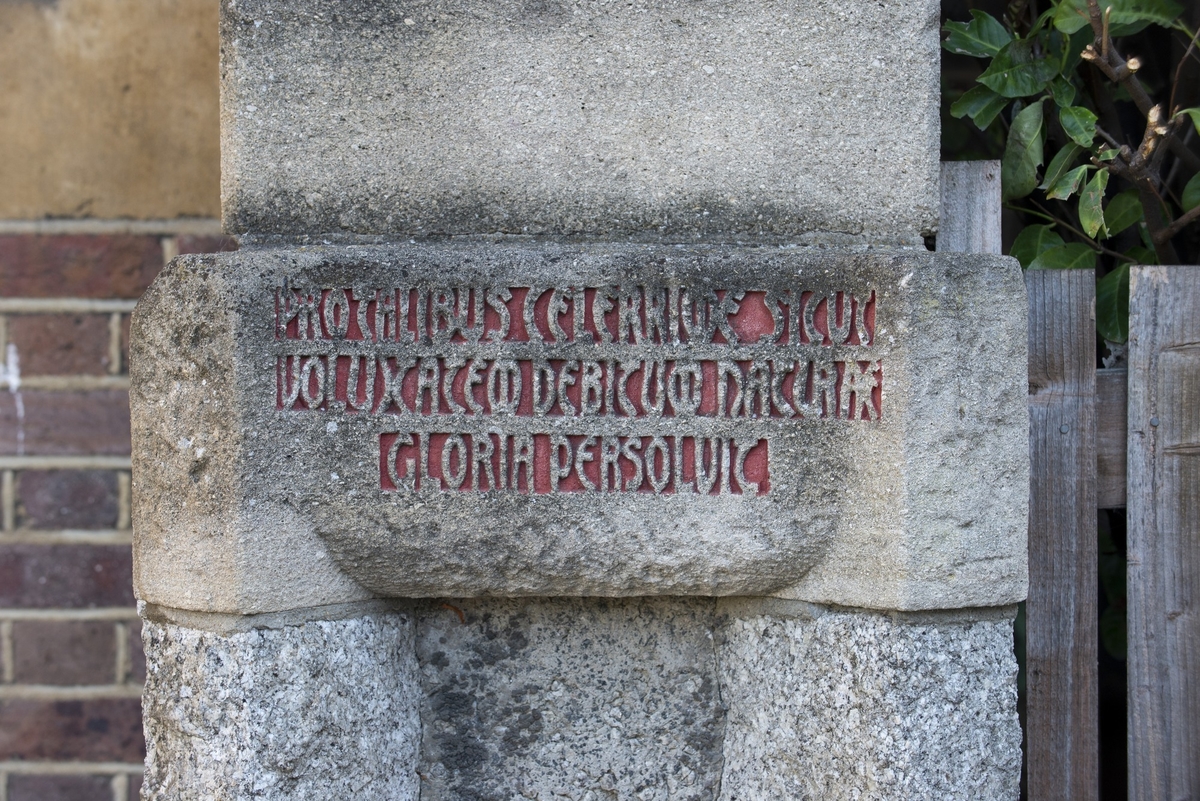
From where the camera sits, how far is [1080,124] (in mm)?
1533

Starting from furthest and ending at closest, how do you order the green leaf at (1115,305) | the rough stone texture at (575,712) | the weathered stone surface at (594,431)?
1. the green leaf at (1115,305)
2. the rough stone texture at (575,712)
3. the weathered stone surface at (594,431)

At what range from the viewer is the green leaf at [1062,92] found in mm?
1582

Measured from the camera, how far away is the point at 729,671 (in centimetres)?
142

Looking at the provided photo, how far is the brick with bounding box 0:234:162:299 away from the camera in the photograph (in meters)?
1.89

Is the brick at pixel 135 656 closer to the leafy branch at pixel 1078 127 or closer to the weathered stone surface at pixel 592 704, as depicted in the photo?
the weathered stone surface at pixel 592 704

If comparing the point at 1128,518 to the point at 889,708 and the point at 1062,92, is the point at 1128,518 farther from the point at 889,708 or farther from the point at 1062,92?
the point at 1062,92

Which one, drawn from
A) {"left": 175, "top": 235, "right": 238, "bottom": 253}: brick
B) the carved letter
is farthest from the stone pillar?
{"left": 175, "top": 235, "right": 238, "bottom": 253}: brick

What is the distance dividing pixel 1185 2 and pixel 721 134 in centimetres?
134

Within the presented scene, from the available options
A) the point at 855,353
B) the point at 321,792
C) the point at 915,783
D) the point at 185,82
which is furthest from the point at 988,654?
the point at 185,82

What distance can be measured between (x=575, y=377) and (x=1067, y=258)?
95 centimetres

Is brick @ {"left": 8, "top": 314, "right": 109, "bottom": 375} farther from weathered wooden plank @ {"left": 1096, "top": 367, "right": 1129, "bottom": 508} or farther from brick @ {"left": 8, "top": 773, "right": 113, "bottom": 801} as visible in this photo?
weathered wooden plank @ {"left": 1096, "top": 367, "right": 1129, "bottom": 508}

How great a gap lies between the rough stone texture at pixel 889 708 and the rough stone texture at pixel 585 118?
54cm

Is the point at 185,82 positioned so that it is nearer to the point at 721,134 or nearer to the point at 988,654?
the point at 721,134

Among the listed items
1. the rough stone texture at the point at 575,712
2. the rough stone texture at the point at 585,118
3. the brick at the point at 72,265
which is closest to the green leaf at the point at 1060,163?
the rough stone texture at the point at 585,118
